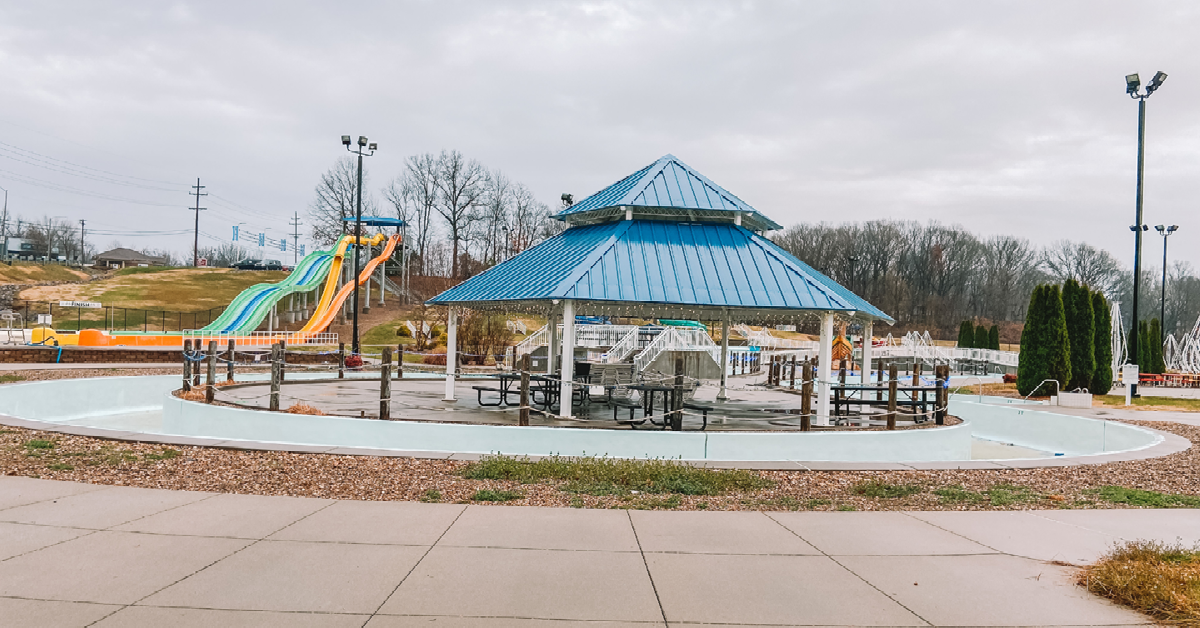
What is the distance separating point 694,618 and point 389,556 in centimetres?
247

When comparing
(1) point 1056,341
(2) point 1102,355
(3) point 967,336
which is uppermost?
(3) point 967,336

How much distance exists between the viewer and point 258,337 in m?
42.5

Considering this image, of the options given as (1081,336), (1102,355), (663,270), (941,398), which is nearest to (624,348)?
(1081,336)

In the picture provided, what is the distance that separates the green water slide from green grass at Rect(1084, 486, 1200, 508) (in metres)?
42.0

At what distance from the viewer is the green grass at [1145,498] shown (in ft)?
29.0

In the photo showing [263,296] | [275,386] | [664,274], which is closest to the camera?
[275,386]

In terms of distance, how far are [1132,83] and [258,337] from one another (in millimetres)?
40990

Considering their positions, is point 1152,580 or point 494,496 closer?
point 1152,580

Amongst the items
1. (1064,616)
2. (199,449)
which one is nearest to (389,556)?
(1064,616)

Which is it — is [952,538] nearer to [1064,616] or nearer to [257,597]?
[1064,616]

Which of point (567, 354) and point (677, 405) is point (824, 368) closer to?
point (677, 405)

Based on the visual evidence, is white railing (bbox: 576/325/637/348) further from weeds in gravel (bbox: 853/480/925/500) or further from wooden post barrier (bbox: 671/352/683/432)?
weeds in gravel (bbox: 853/480/925/500)

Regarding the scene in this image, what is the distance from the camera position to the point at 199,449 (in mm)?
10781

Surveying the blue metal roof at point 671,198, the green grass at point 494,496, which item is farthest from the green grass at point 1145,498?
the blue metal roof at point 671,198
